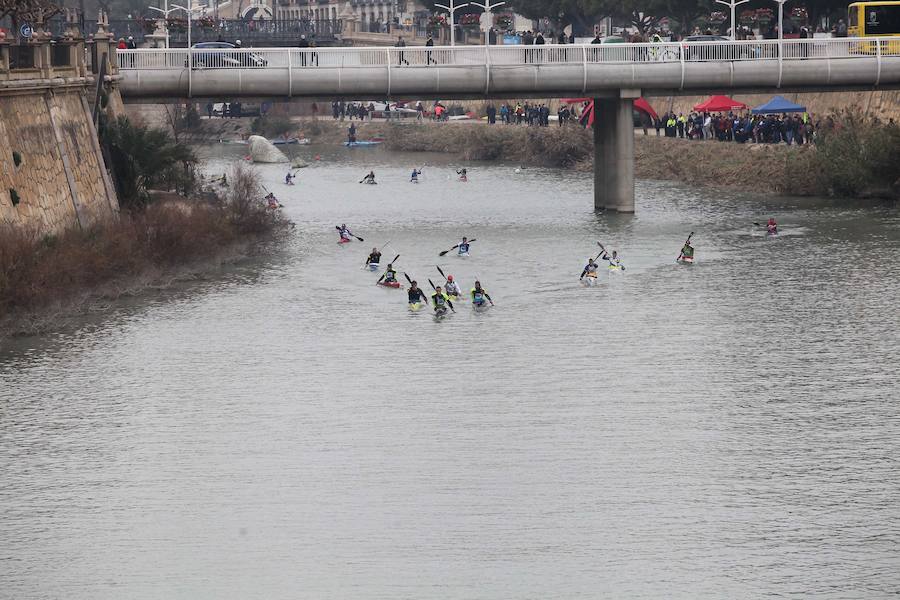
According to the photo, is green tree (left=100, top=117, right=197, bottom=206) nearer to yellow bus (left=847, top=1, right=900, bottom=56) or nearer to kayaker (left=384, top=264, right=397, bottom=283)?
kayaker (left=384, top=264, right=397, bottom=283)

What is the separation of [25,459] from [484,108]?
4351 inches

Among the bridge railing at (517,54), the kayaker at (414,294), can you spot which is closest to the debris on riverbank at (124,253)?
the bridge railing at (517,54)

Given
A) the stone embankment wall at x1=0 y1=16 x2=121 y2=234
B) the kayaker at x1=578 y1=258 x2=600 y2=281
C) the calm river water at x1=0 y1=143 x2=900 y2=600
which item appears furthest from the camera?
the kayaker at x1=578 y1=258 x2=600 y2=281

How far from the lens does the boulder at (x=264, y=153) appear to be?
4749 inches

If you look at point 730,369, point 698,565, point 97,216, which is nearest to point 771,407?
point 730,369

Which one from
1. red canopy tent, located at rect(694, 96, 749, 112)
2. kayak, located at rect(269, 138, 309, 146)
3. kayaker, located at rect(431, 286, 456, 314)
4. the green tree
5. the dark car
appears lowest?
kayaker, located at rect(431, 286, 456, 314)

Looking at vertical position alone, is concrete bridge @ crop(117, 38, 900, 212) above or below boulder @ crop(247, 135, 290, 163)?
above

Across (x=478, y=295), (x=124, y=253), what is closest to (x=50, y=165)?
(x=124, y=253)

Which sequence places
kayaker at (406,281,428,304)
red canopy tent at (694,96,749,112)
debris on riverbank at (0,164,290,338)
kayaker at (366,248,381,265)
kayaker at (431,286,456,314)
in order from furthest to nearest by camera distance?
red canopy tent at (694,96,749,112) → kayaker at (366,248,381,265) → kayaker at (406,281,428,304) → kayaker at (431,286,456,314) → debris on riverbank at (0,164,290,338)

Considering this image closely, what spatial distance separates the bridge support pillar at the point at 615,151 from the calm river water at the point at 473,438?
14477mm

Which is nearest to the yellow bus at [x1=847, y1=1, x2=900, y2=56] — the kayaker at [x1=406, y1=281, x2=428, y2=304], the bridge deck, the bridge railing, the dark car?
the bridge railing

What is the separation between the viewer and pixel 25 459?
3428cm

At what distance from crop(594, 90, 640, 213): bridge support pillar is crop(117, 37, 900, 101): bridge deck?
1.85 meters

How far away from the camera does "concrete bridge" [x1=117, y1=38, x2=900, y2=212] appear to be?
6681 centimetres
